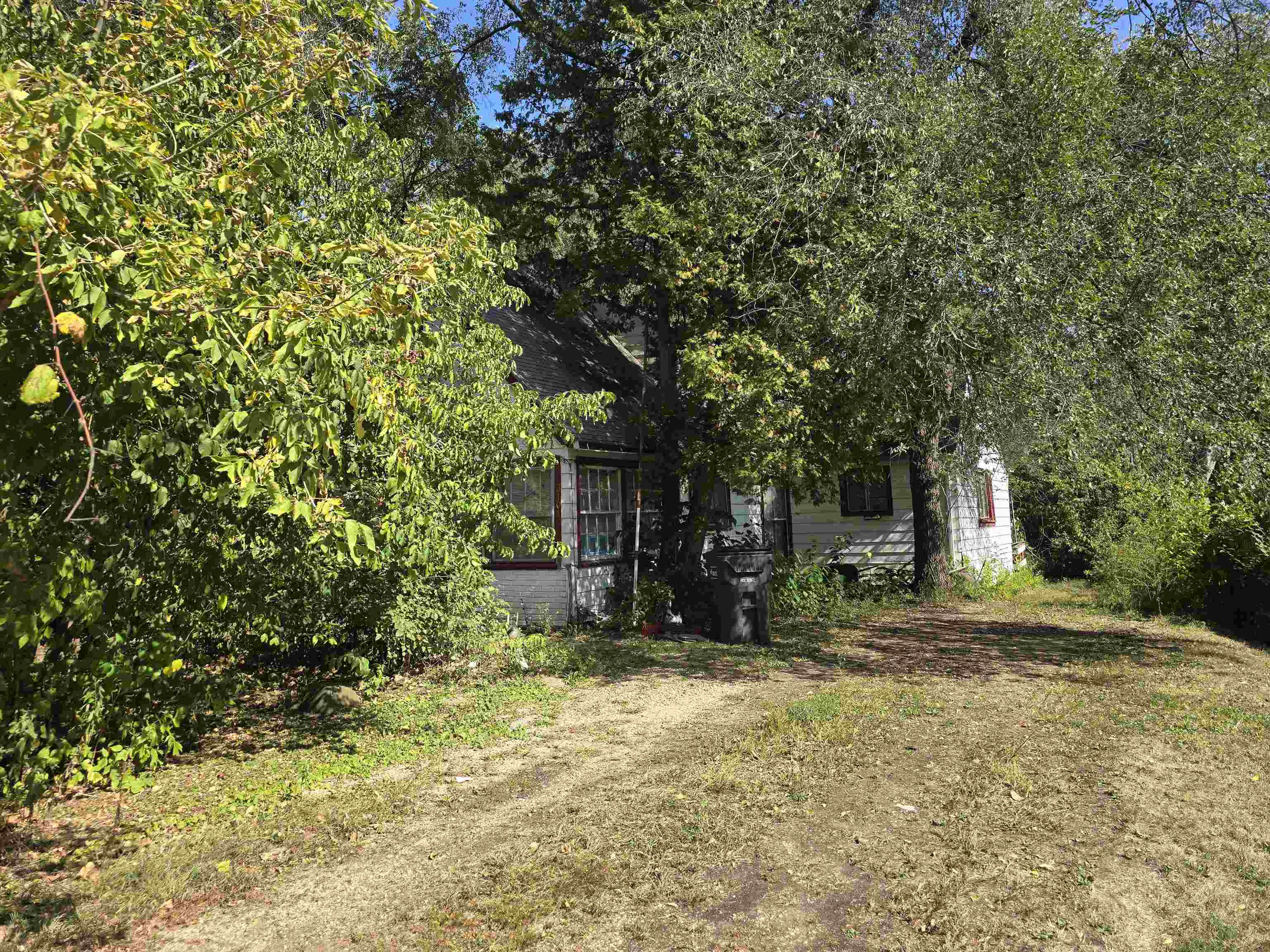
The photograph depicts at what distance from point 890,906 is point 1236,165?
9.15 meters

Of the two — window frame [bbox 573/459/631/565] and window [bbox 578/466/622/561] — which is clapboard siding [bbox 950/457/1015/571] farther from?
window [bbox 578/466/622/561]

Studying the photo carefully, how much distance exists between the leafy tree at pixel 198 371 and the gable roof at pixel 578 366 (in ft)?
17.9

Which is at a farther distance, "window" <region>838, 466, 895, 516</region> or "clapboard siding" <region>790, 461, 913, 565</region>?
"window" <region>838, 466, 895, 516</region>

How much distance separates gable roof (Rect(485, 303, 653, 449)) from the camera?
13.9m

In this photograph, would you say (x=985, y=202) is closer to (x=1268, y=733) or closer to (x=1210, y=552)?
(x=1268, y=733)

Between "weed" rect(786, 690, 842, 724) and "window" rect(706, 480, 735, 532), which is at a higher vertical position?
"window" rect(706, 480, 735, 532)

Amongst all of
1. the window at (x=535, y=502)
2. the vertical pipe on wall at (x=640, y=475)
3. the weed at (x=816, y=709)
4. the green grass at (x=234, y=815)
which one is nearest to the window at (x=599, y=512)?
the vertical pipe on wall at (x=640, y=475)

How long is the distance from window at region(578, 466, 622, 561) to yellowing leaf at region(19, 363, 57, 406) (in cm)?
1083

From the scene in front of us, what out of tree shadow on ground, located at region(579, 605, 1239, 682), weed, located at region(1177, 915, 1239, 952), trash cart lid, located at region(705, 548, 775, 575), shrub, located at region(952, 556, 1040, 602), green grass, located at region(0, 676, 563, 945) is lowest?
weed, located at region(1177, 915, 1239, 952)

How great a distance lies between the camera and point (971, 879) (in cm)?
461

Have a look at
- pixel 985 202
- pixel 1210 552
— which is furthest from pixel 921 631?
pixel 985 202

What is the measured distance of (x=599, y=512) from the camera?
14281mm

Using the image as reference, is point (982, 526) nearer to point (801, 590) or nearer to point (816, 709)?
point (801, 590)

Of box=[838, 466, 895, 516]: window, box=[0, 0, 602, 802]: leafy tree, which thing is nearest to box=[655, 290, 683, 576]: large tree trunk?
box=[0, 0, 602, 802]: leafy tree
